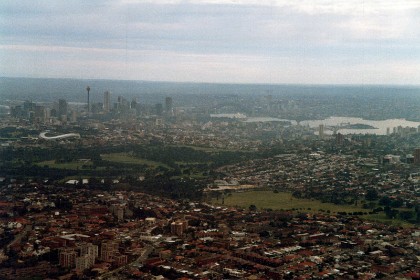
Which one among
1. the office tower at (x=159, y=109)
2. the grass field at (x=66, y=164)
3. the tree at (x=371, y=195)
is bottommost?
the tree at (x=371, y=195)

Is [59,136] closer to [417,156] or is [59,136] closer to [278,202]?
[278,202]

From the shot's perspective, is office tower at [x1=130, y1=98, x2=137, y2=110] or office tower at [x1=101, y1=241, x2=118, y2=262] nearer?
office tower at [x1=101, y1=241, x2=118, y2=262]

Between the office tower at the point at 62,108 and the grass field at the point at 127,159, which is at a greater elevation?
the office tower at the point at 62,108

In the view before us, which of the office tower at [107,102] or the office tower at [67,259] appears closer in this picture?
the office tower at [67,259]

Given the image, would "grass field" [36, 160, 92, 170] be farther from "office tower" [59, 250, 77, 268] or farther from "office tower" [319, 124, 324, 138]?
"office tower" [319, 124, 324, 138]

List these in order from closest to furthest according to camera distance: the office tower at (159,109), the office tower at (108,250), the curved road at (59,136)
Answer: the office tower at (108,250) < the curved road at (59,136) < the office tower at (159,109)

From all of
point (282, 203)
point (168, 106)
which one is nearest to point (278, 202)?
point (282, 203)

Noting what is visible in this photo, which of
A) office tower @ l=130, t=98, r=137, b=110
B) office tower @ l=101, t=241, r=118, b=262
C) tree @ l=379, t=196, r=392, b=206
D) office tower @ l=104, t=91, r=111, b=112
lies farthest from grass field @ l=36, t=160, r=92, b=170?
office tower @ l=130, t=98, r=137, b=110

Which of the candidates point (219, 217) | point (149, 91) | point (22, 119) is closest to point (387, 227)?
point (219, 217)

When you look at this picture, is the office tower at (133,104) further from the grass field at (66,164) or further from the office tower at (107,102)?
the grass field at (66,164)

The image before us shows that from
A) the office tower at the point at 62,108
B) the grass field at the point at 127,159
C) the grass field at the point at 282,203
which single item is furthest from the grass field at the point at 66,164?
the office tower at the point at 62,108

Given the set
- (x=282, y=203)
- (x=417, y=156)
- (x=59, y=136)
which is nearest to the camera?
(x=282, y=203)
